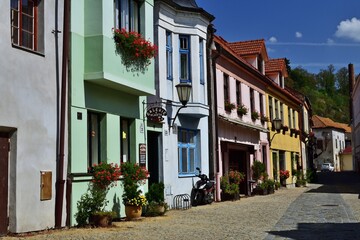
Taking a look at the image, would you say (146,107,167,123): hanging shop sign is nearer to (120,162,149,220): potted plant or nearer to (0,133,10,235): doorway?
(120,162,149,220): potted plant

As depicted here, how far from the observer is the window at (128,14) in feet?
45.5

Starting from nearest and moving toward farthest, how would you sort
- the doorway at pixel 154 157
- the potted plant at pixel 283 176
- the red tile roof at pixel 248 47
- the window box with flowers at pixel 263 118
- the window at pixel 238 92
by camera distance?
the doorway at pixel 154 157 < the window at pixel 238 92 < the window box with flowers at pixel 263 118 < the red tile roof at pixel 248 47 < the potted plant at pixel 283 176

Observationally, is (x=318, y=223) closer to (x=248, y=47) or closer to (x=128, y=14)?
(x=128, y=14)

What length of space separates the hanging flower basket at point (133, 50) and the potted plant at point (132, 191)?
Answer: 2.62 m

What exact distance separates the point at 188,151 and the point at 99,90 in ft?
20.9

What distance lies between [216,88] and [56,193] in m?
11.5

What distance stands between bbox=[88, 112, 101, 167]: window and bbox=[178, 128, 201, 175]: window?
522 centimetres

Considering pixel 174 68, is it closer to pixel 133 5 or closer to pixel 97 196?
pixel 133 5

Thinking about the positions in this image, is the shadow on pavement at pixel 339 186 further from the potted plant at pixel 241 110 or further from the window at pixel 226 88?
the window at pixel 226 88

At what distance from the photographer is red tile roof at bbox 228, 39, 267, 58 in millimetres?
30539

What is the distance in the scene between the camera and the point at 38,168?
10.8 metres

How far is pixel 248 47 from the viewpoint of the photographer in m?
31.1

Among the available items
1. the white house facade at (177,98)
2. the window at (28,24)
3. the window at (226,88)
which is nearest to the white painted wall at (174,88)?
the white house facade at (177,98)

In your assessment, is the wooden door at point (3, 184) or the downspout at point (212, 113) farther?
the downspout at point (212, 113)
